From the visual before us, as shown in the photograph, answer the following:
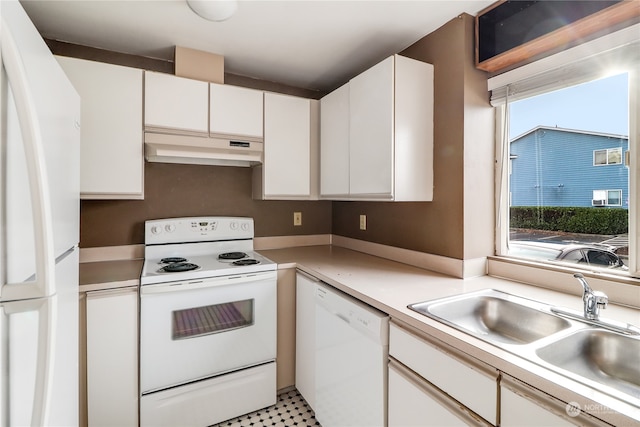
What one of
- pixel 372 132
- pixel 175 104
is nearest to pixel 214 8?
pixel 175 104

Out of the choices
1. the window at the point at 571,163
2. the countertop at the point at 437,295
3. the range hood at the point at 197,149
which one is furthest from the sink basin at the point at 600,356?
the range hood at the point at 197,149

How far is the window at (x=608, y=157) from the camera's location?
129 centimetres

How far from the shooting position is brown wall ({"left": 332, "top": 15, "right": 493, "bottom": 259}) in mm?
1621

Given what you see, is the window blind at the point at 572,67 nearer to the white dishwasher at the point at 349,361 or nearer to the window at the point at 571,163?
the window at the point at 571,163

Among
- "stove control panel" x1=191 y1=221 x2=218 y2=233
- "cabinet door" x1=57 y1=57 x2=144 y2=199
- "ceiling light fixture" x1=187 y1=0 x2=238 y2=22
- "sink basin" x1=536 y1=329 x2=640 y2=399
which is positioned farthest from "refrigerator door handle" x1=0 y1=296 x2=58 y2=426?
"stove control panel" x1=191 y1=221 x2=218 y2=233

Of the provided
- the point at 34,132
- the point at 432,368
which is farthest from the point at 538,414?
the point at 34,132

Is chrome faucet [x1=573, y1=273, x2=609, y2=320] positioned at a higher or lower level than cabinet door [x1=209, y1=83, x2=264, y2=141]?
lower

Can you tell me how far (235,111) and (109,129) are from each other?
74 centimetres

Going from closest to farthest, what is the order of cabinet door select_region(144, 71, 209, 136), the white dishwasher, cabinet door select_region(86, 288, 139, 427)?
the white dishwasher
cabinet door select_region(86, 288, 139, 427)
cabinet door select_region(144, 71, 209, 136)

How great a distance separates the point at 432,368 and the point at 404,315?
0.19 metres

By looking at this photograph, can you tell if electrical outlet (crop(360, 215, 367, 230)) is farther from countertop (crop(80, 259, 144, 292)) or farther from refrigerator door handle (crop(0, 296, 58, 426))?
refrigerator door handle (crop(0, 296, 58, 426))

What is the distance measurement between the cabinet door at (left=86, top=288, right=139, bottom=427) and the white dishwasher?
963 mm

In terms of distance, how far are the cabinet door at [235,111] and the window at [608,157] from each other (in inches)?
73.0

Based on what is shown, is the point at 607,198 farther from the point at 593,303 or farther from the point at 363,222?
the point at 363,222
